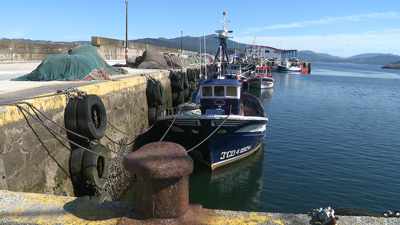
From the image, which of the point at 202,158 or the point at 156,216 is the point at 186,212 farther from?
the point at 202,158

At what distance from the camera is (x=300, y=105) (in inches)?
948

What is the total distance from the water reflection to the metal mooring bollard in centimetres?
559

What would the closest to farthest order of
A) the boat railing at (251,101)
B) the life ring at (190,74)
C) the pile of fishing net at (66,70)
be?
the pile of fishing net at (66,70) → the boat railing at (251,101) → the life ring at (190,74)

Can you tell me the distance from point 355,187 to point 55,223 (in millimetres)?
8777

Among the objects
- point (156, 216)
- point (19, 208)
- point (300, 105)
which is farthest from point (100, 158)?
point (300, 105)

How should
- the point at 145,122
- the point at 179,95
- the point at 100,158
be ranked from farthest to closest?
the point at 179,95 < the point at 145,122 < the point at 100,158

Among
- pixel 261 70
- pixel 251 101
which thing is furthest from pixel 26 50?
pixel 261 70

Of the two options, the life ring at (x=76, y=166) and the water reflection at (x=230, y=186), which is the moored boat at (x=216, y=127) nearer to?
the water reflection at (x=230, y=186)

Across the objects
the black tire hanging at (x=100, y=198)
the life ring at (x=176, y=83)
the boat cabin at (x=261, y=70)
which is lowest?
the black tire hanging at (x=100, y=198)

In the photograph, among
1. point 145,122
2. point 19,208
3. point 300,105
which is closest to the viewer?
point 19,208

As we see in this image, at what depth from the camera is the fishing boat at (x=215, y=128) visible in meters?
8.70

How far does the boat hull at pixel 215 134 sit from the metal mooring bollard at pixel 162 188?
6.31 meters

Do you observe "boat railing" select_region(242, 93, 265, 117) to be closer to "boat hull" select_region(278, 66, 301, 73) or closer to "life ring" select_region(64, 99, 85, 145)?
"life ring" select_region(64, 99, 85, 145)

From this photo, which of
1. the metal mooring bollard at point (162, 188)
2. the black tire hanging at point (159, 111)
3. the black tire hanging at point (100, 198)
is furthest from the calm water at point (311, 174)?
the metal mooring bollard at point (162, 188)
